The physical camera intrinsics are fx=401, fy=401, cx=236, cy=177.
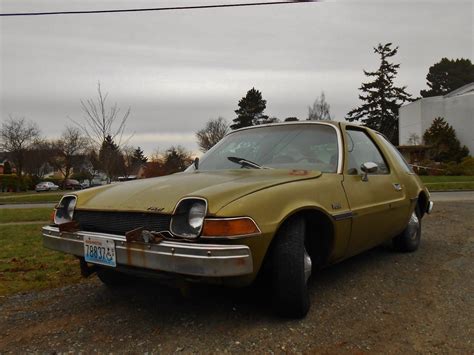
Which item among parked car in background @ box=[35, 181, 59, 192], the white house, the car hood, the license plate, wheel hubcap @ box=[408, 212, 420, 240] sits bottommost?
parked car in background @ box=[35, 181, 59, 192]

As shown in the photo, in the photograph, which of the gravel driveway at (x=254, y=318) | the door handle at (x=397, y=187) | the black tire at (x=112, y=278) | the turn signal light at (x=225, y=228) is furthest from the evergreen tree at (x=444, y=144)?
the turn signal light at (x=225, y=228)

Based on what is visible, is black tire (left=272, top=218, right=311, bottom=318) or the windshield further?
the windshield

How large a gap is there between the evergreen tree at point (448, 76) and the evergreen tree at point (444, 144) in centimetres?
3281

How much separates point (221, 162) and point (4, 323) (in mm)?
2240

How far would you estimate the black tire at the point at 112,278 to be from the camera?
3611 mm

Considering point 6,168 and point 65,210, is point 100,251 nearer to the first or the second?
point 65,210

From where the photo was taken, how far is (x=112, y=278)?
3.65 metres

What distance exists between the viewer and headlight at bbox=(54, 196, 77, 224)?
325cm

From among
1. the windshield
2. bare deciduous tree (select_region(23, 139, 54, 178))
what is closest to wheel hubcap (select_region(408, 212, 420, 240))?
the windshield

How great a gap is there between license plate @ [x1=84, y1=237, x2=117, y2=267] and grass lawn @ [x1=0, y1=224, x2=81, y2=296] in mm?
1429

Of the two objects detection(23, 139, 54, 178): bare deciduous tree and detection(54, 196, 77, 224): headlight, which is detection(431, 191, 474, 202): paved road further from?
detection(23, 139, 54, 178): bare deciduous tree

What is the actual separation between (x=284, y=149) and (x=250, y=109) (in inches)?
2067

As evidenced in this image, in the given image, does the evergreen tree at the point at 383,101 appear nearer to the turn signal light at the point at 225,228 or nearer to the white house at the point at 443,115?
the white house at the point at 443,115

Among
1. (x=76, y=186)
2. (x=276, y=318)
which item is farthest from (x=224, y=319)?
(x=76, y=186)
